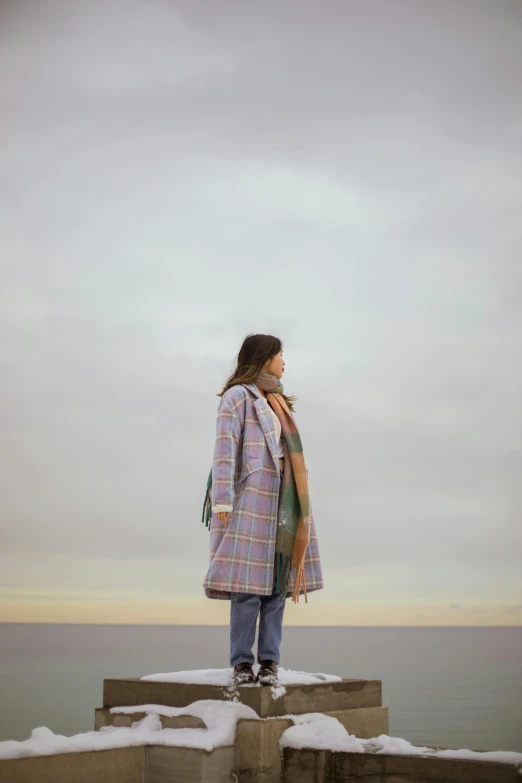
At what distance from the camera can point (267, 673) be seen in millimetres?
4844

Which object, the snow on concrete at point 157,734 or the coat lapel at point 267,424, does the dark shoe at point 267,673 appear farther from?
the coat lapel at point 267,424

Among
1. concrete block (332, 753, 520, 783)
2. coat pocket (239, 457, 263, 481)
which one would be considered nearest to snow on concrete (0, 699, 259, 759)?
concrete block (332, 753, 520, 783)

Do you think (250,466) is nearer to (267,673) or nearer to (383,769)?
(267,673)

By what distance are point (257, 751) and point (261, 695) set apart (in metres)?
0.26

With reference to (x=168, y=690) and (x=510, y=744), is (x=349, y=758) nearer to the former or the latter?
(x=168, y=690)

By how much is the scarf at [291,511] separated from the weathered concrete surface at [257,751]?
798 mm

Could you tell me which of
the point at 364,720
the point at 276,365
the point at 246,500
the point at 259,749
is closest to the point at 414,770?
the point at 259,749

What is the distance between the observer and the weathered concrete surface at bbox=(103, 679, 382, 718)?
4.58 metres

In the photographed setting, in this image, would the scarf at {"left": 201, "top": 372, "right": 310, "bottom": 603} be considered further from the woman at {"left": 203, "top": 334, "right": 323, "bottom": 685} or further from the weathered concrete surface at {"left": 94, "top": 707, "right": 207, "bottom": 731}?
the weathered concrete surface at {"left": 94, "top": 707, "right": 207, "bottom": 731}

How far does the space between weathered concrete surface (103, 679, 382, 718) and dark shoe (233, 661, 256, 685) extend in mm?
114

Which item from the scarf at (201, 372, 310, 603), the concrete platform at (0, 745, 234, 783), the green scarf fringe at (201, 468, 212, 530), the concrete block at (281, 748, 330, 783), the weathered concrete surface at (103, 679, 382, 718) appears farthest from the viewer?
the green scarf fringe at (201, 468, 212, 530)

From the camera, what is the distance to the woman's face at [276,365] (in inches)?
214

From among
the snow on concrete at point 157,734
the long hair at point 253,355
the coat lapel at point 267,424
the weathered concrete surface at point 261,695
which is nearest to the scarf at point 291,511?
the coat lapel at point 267,424

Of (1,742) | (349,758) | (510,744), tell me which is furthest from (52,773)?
(510,744)
